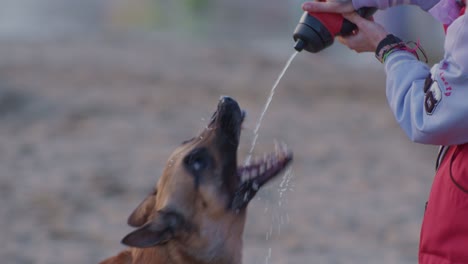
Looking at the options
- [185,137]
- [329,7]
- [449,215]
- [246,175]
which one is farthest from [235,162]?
[185,137]

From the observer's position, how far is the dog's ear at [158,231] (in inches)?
163

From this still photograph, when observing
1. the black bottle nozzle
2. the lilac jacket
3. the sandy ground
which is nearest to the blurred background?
the sandy ground

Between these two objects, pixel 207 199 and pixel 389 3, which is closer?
pixel 389 3

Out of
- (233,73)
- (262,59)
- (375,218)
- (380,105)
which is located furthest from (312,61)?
(375,218)

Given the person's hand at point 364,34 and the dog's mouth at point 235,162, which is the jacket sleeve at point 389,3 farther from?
the dog's mouth at point 235,162

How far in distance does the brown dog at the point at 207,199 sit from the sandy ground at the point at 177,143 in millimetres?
512

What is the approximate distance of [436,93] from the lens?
311 cm

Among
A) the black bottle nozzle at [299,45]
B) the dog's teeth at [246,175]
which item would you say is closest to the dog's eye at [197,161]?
the dog's teeth at [246,175]

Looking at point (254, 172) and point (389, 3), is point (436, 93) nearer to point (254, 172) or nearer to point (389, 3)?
point (389, 3)

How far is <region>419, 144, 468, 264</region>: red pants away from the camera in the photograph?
3.20 metres

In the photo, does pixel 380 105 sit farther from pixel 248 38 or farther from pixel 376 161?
pixel 248 38

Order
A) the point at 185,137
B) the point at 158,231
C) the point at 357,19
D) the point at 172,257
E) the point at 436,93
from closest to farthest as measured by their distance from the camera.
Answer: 1. the point at 436,93
2. the point at 357,19
3. the point at 158,231
4. the point at 172,257
5. the point at 185,137

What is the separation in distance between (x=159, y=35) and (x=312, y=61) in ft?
10.2

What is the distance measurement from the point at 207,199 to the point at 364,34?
1.31 metres
